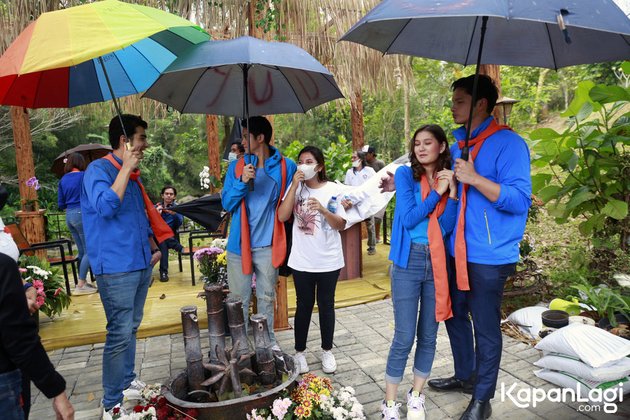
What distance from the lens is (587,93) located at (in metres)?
4.16

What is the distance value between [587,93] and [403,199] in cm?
276

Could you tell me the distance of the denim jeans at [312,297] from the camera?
321 centimetres

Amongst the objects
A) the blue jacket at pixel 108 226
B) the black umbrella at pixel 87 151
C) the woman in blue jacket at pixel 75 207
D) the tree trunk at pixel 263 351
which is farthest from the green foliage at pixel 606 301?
the black umbrella at pixel 87 151

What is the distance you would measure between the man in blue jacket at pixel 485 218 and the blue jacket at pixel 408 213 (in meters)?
0.07

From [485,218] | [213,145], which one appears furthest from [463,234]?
[213,145]

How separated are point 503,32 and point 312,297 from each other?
6.99ft

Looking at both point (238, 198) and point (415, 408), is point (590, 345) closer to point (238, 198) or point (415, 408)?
point (415, 408)

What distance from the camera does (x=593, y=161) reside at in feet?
13.7

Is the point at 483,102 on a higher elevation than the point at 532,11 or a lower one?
lower

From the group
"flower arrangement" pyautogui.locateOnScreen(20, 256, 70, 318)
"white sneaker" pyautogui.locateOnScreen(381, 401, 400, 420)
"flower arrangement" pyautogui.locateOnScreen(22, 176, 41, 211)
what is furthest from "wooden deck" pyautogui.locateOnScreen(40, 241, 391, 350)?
"flower arrangement" pyautogui.locateOnScreen(22, 176, 41, 211)

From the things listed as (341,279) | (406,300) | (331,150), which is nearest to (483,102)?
(406,300)

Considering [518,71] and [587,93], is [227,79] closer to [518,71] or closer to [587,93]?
[587,93]

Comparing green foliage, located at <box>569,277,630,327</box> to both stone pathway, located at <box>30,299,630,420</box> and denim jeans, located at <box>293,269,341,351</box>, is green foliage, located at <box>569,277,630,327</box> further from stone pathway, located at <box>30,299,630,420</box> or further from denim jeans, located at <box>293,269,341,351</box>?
denim jeans, located at <box>293,269,341,351</box>

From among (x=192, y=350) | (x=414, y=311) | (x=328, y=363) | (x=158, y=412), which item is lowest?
(x=328, y=363)
